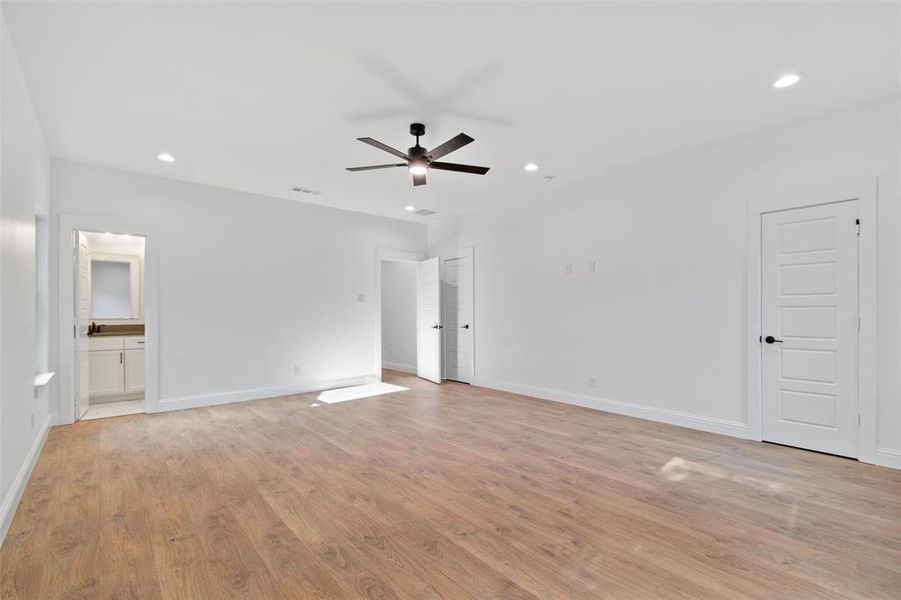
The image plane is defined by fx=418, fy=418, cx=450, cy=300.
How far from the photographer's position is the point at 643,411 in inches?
177

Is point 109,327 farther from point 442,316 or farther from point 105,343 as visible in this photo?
point 442,316

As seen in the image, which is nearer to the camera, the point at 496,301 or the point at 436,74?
the point at 436,74

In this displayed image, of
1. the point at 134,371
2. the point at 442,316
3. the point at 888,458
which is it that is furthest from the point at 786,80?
the point at 134,371

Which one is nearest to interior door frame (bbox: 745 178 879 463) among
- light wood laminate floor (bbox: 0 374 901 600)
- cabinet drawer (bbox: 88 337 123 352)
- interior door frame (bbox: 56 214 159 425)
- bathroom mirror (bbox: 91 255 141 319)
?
light wood laminate floor (bbox: 0 374 901 600)

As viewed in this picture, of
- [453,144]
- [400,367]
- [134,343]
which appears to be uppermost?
[453,144]

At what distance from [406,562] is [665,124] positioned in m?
3.74

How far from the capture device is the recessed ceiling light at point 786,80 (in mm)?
2820

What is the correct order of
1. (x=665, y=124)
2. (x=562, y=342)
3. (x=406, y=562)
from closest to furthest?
(x=406, y=562) → (x=665, y=124) → (x=562, y=342)

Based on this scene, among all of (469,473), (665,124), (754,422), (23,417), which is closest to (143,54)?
(23,417)

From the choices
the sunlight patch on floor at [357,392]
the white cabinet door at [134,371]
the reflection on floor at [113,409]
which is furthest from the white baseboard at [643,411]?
the white cabinet door at [134,371]

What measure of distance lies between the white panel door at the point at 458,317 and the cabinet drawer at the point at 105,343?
180 inches

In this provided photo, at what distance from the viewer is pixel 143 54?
2.55 m

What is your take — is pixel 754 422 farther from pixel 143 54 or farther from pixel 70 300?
pixel 70 300

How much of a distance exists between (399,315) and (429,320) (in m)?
1.62
